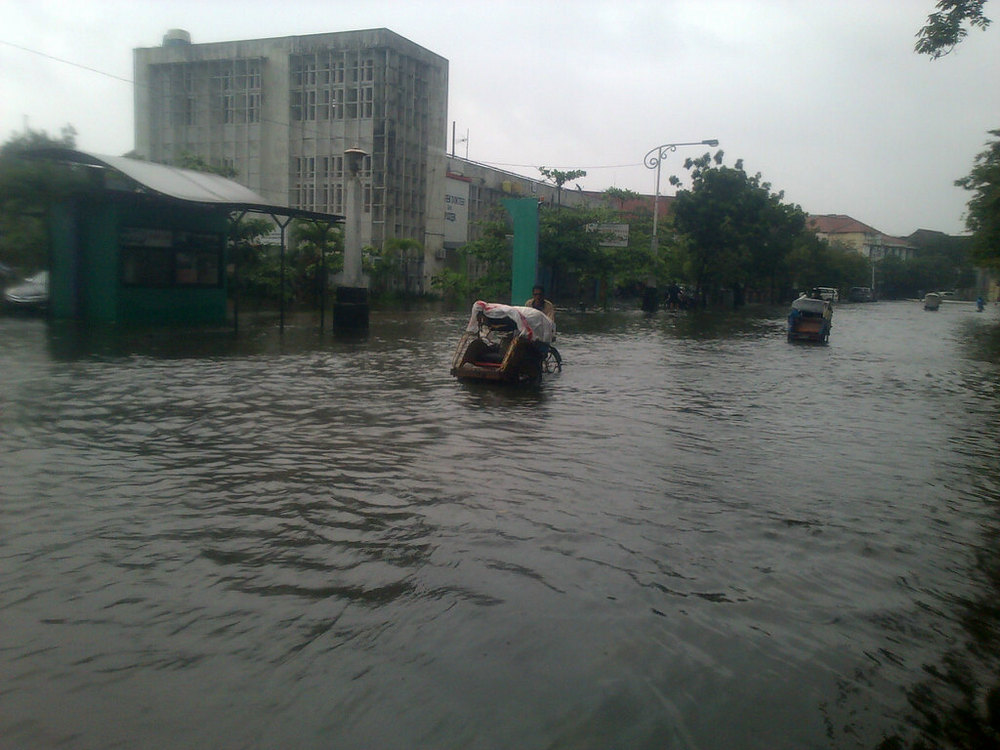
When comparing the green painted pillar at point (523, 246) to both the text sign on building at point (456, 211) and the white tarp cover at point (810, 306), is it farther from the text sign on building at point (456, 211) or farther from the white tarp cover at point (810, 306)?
the text sign on building at point (456, 211)

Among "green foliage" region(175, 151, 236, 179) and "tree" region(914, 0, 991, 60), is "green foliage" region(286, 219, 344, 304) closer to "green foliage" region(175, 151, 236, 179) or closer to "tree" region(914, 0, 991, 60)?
"green foliage" region(175, 151, 236, 179)

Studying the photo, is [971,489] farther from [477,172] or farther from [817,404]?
[477,172]

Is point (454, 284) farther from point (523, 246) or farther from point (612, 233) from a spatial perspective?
point (523, 246)

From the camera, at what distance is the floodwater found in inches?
136

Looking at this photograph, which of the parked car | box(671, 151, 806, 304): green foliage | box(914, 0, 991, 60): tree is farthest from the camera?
box(671, 151, 806, 304): green foliage

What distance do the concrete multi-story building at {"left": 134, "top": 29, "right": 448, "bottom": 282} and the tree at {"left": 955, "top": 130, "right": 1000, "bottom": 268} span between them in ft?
83.2

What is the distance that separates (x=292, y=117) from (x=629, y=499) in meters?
41.0

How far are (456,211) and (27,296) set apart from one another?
28.0 metres

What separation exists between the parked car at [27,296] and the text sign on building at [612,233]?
24.1m

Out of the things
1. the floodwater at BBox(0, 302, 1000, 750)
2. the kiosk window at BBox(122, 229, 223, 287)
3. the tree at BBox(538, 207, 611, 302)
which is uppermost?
the tree at BBox(538, 207, 611, 302)

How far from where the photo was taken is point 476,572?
505 cm

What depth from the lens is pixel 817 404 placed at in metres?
12.7

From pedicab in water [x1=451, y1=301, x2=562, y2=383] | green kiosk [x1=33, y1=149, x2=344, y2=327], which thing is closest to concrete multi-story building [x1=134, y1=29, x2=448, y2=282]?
green kiosk [x1=33, y1=149, x2=344, y2=327]

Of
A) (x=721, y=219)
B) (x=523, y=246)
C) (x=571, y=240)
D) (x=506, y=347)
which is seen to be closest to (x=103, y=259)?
(x=506, y=347)
